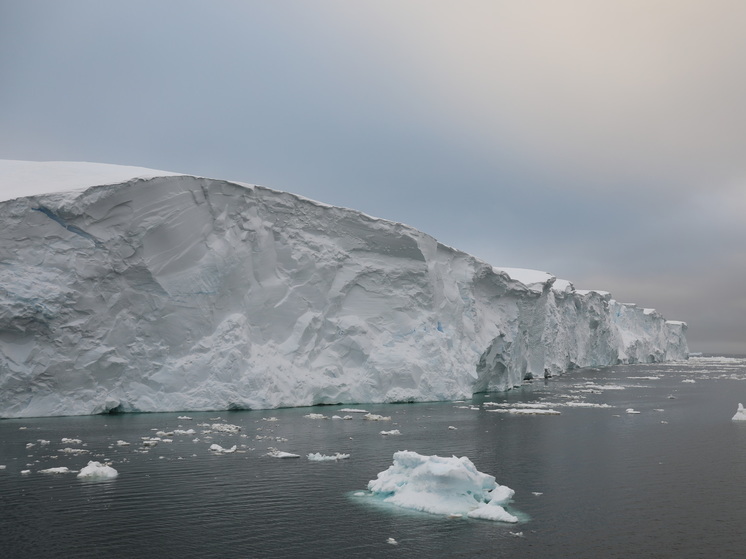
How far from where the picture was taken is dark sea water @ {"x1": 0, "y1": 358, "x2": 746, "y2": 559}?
8.55 meters

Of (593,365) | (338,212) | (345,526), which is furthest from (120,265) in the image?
(593,365)

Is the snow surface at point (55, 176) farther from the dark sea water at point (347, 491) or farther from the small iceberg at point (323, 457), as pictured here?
the small iceberg at point (323, 457)

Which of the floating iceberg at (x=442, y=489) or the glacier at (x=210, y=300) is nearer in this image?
the floating iceberg at (x=442, y=489)

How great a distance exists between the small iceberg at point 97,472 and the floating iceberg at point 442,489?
4939 mm

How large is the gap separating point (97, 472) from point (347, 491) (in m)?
4.70

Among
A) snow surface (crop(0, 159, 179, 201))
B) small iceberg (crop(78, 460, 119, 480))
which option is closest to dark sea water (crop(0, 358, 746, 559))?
small iceberg (crop(78, 460, 119, 480))

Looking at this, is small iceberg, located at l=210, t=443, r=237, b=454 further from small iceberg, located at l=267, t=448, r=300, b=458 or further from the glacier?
the glacier

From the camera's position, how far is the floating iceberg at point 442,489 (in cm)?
1027

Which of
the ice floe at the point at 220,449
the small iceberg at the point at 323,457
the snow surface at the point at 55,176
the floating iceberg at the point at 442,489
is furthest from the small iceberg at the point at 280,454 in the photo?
the snow surface at the point at 55,176

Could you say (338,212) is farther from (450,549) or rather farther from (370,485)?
(450,549)

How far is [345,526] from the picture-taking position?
9.36 m

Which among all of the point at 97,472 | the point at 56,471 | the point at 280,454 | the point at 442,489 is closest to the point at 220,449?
the point at 280,454

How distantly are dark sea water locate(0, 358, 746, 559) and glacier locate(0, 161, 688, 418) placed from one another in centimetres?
141

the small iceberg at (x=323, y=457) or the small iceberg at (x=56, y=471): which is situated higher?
the small iceberg at (x=56, y=471)
